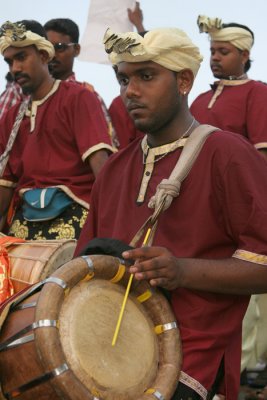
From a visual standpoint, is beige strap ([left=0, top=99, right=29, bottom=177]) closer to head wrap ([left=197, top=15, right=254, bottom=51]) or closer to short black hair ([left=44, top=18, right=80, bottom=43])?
short black hair ([left=44, top=18, right=80, bottom=43])

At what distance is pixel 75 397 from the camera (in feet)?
10.2

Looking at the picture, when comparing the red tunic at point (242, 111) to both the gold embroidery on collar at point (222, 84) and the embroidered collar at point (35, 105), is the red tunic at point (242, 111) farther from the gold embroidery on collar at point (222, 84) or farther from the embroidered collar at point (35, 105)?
the embroidered collar at point (35, 105)

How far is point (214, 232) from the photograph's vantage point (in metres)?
3.62

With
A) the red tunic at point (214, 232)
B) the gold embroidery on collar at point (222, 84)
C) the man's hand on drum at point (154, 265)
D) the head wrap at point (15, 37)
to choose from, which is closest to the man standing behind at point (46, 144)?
the head wrap at point (15, 37)

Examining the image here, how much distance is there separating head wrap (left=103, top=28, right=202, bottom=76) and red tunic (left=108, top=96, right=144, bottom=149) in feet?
10.8

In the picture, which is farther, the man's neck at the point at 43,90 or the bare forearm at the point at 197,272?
the man's neck at the point at 43,90

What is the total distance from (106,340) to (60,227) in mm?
2887

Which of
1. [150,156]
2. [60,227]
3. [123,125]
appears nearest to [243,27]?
[123,125]

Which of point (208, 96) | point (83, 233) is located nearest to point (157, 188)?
point (83, 233)

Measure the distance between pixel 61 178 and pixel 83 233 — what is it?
7.29 feet

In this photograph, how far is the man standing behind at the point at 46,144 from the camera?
20.6ft

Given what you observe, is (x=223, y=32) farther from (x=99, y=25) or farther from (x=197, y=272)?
(x=197, y=272)

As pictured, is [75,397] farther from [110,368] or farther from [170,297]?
[170,297]

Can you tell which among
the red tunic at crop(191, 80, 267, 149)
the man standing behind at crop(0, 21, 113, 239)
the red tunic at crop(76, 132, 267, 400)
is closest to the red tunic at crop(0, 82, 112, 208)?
the man standing behind at crop(0, 21, 113, 239)
